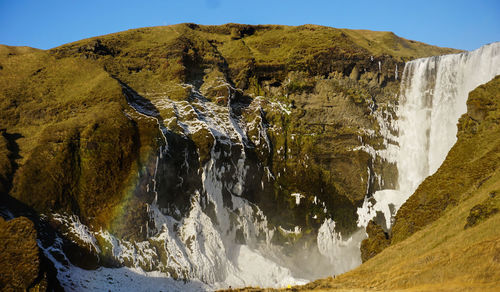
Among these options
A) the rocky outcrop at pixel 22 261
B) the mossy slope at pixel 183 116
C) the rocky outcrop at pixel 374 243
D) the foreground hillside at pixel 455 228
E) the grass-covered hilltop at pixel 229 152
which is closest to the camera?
the foreground hillside at pixel 455 228

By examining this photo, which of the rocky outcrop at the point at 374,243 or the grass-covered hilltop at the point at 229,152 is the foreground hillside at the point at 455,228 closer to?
the grass-covered hilltop at the point at 229,152

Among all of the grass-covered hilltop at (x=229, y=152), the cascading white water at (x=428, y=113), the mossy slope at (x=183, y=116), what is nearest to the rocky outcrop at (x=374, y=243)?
the grass-covered hilltop at (x=229, y=152)

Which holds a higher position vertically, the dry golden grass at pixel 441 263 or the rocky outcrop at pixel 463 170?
the rocky outcrop at pixel 463 170

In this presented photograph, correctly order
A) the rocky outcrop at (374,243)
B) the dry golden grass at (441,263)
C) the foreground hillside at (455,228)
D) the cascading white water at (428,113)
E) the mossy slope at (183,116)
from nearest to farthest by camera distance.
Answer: the dry golden grass at (441,263) < the foreground hillside at (455,228) < the rocky outcrop at (374,243) < the mossy slope at (183,116) < the cascading white water at (428,113)

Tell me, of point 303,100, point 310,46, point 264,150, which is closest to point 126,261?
point 264,150

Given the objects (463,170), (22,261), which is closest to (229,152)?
(463,170)

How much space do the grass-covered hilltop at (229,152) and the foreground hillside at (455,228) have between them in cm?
8

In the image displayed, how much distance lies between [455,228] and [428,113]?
21790 mm

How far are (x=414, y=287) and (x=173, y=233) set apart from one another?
58.7 feet

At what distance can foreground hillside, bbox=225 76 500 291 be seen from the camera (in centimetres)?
1326

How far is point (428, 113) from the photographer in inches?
1443

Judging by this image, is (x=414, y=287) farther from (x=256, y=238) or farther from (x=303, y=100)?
(x=303, y=100)

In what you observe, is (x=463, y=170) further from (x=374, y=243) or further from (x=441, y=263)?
(x=441, y=263)

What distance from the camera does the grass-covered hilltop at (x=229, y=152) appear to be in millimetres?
18734
